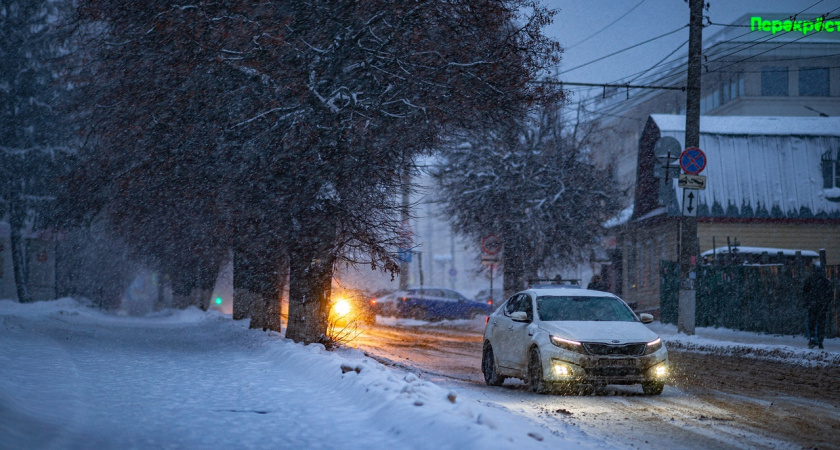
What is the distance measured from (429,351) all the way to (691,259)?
7180 mm

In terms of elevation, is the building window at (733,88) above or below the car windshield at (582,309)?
above

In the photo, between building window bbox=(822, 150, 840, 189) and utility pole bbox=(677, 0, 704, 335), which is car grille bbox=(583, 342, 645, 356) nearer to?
utility pole bbox=(677, 0, 704, 335)

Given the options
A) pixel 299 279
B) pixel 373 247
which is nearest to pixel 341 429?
pixel 373 247

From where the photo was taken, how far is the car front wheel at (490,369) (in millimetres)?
13078

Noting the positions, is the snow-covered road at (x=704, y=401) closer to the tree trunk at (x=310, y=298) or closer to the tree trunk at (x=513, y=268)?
the tree trunk at (x=310, y=298)

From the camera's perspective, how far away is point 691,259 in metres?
22.0

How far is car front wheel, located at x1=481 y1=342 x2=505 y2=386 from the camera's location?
13078mm

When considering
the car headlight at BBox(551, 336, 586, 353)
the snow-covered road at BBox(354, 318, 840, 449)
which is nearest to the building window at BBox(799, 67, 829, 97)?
the snow-covered road at BBox(354, 318, 840, 449)

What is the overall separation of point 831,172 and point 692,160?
14.8 metres

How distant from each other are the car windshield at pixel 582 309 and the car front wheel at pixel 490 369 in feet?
4.08

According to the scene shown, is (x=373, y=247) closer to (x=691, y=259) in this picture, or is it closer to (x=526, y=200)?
(x=691, y=259)

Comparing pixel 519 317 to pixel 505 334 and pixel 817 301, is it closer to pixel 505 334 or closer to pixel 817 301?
pixel 505 334

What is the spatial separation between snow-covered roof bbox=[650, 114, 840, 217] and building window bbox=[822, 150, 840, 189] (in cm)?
17

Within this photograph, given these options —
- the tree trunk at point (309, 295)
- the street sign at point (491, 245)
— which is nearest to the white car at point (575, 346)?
the tree trunk at point (309, 295)
